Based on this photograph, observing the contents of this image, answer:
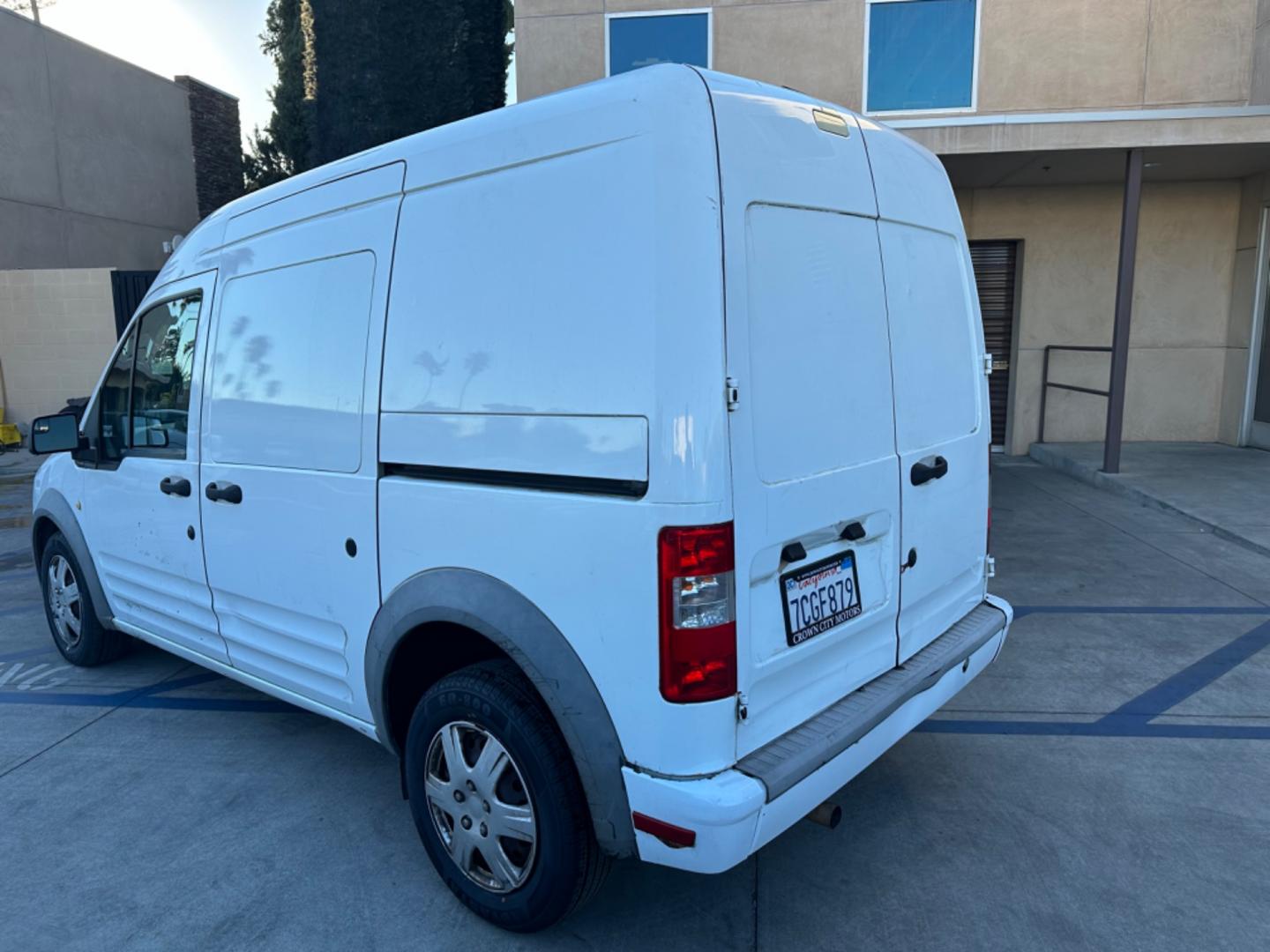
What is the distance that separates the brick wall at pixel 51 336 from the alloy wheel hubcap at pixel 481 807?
14.7m

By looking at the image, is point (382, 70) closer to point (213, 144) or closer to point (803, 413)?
point (213, 144)

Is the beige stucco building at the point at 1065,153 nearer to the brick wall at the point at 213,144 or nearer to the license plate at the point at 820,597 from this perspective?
the license plate at the point at 820,597

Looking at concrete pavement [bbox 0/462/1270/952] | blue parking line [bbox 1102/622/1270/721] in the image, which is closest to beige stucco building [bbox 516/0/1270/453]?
blue parking line [bbox 1102/622/1270/721]

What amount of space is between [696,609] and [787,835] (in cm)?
150

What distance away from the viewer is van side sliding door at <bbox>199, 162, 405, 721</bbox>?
2945 millimetres

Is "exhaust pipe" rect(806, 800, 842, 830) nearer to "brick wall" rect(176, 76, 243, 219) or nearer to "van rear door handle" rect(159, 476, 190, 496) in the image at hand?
"van rear door handle" rect(159, 476, 190, 496)

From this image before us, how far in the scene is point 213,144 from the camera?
2353 cm

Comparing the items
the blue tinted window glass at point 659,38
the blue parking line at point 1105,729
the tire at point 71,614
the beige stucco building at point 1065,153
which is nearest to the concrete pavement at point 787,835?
the blue parking line at point 1105,729

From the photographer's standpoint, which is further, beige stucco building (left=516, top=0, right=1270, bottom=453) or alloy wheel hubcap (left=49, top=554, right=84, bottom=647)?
beige stucco building (left=516, top=0, right=1270, bottom=453)

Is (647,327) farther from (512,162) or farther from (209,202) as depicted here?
(209,202)

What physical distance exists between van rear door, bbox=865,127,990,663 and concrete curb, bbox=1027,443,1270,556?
4498mm

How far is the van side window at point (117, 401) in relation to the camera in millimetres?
4211

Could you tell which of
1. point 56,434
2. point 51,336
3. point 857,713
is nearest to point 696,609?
point 857,713

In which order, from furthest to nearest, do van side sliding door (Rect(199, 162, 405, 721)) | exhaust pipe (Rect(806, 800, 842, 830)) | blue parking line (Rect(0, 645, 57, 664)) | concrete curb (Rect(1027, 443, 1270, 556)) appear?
concrete curb (Rect(1027, 443, 1270, 556)) → blue parking line (Rect(0, 645, 57, 664)) → van side sliding door (Rect(199, 162, 405, 721)) → exhaust pipe (Rect(806, 800, 842, 830))
